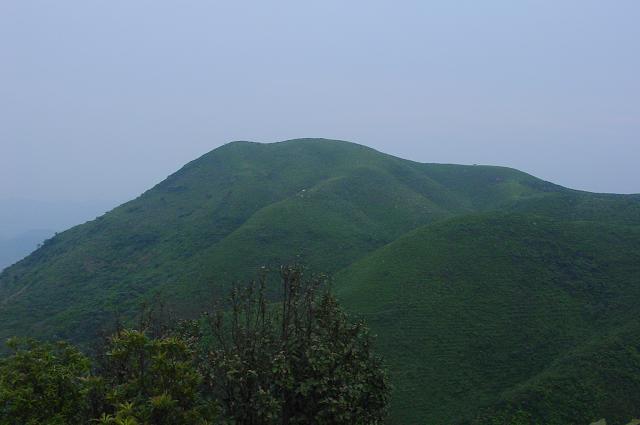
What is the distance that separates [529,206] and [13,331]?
188ft

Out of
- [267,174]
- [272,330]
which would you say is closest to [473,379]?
[272,330]

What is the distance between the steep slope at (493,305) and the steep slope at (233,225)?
11478 mm

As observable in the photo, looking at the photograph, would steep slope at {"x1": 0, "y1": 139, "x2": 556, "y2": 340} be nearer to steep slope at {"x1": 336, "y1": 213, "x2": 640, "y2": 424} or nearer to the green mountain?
the green mountain

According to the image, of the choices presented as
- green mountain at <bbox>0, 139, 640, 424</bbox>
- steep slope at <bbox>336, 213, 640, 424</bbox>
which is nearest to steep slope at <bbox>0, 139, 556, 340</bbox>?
green mountain at <bbox>0, 139, 640, 424</bbox>

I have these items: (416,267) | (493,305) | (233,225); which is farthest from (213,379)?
(233,225)

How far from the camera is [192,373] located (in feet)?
30.8

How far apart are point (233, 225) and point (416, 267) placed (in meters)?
31.5

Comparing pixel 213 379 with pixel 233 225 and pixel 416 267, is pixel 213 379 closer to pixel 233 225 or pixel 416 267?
pixel 416 267

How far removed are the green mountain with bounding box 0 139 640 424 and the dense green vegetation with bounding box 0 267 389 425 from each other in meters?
8.81

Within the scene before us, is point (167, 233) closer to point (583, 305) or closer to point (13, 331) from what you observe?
point (13, 331)

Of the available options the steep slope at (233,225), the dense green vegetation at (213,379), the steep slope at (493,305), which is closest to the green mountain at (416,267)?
the steep slope at (493,305)

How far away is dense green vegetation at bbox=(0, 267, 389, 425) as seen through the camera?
29.8 ft

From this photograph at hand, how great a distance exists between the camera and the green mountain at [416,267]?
81.9 ft

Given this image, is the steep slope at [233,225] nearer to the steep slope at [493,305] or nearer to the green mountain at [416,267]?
the green mountain at [416,267]
